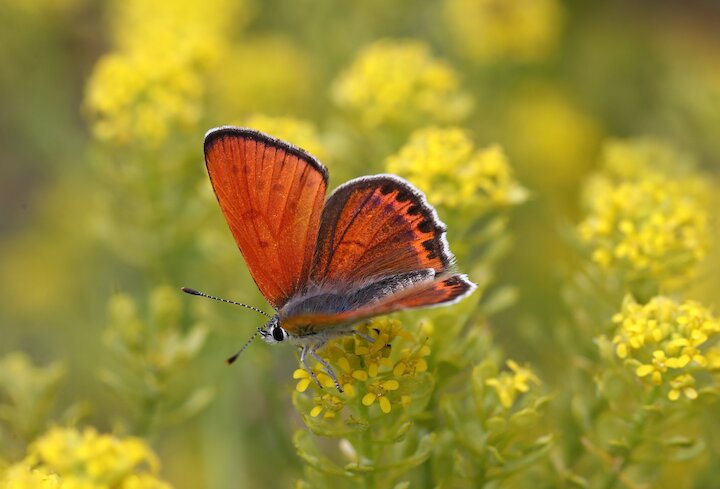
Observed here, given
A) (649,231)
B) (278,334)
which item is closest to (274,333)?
(278,334)

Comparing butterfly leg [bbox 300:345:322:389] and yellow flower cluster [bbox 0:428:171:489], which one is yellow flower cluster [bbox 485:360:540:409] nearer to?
butterfly leg [bbox 300:345:322:389]

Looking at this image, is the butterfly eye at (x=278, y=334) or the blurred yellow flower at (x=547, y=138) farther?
the blurred yellow flower at (x=547, y=138)

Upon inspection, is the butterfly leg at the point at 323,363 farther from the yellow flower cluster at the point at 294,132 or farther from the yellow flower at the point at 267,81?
the yellow flower at the point at 267,81

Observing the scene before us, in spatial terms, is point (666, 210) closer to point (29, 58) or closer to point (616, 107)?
point (616, 107)

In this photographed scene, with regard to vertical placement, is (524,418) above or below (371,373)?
below

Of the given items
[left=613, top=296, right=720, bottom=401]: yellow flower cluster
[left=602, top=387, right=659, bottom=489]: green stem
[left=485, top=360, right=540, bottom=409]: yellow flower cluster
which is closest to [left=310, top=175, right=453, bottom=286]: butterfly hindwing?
[left=485, top=360, right=540, bottom=409]: yellow flower cluster

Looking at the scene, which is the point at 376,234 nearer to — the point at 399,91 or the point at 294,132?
the point at 294,132

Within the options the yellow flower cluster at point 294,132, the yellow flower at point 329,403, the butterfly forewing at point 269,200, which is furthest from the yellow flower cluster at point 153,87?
the yellow flower at point 329,403
